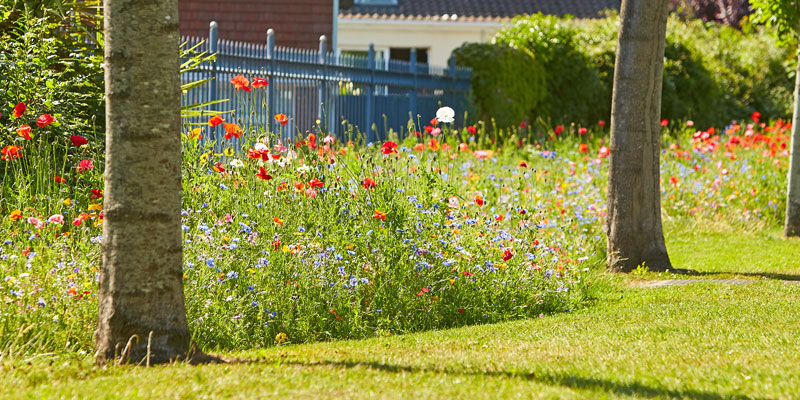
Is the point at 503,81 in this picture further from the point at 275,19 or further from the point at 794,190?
the point at 794,190

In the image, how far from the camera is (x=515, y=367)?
504cm

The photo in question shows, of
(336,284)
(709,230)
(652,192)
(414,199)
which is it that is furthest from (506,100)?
(336,284)

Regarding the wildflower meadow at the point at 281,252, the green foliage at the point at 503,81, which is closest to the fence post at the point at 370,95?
the green foliage at the point at 503,81

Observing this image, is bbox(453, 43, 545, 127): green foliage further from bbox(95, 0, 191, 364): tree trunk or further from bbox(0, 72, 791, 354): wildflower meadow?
bbox(95, 0, 191, 364): tree trunk

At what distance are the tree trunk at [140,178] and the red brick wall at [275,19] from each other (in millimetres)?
18286

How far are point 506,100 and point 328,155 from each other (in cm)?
1088

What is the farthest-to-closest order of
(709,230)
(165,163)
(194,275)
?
(709,230) < (194,275) < (165,163)

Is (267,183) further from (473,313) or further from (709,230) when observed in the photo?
(709,230)

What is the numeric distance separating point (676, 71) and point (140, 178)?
739 inches

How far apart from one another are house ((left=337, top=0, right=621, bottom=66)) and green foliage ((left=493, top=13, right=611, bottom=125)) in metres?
7.97

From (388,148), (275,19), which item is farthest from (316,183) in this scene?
(275,19)

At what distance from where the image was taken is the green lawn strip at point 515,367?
4492 mm

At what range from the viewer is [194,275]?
6305 mm

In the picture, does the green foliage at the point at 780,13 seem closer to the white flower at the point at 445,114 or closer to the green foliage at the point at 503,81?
the white flower at the point at 445,114
